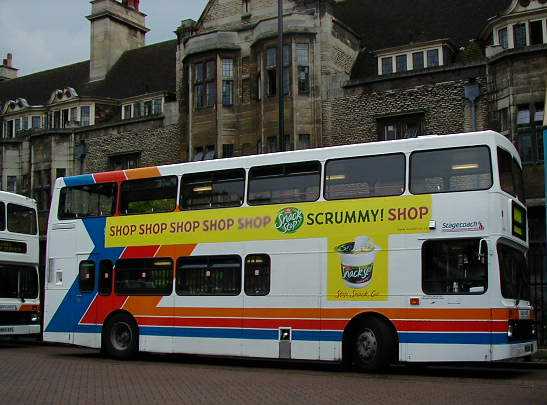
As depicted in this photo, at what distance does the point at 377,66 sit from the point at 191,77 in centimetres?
737

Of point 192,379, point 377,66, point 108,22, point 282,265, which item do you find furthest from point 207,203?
point 108,22

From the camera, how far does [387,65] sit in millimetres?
28562

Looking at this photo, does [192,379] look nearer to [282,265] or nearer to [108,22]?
[282,265]

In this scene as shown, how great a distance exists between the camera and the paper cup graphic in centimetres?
1417

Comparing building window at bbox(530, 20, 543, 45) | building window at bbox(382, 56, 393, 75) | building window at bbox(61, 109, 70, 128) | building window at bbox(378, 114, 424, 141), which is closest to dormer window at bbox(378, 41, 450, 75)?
building window at bbox(382, 56, 393, 75)

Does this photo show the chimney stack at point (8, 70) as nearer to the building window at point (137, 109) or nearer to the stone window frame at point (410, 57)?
the building window at point (137, 109)

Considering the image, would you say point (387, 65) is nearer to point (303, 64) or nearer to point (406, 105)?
point (406, 105)

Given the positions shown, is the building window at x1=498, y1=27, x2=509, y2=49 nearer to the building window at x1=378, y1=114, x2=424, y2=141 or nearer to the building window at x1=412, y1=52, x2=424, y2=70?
the building window at x1=412, y1=52, x2=424, y2=70

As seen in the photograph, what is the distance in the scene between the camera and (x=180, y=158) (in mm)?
30938

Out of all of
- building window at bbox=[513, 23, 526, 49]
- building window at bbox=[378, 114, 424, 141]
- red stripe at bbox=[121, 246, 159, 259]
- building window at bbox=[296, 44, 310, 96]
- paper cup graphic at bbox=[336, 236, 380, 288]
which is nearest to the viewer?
paper cup graphic at bbox=[336, 236, 380, 288]

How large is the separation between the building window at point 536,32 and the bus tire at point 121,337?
16.0m

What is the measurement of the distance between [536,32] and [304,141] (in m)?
8.79

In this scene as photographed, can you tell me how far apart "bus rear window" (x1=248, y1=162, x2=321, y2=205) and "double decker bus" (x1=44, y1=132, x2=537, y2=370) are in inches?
1.1

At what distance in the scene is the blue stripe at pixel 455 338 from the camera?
12727 millimetres
